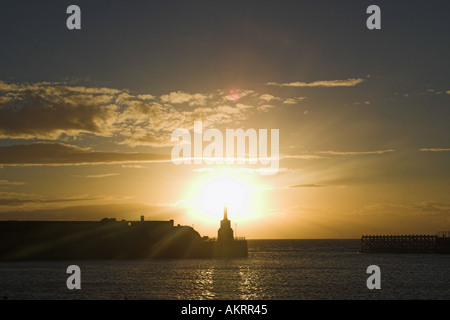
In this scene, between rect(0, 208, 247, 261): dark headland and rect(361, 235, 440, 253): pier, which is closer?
rect(0, 208, 247, 261): dark headland

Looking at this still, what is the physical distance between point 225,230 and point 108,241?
121ft

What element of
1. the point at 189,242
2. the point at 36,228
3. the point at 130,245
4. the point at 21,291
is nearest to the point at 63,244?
the point at 36,228

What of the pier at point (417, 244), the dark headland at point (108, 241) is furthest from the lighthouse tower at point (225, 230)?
the pier at point (417, 244)

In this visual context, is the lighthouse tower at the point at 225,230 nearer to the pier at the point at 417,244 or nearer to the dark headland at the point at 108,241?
the dark headland at the point at 108,241

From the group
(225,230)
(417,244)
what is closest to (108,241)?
(225,230)

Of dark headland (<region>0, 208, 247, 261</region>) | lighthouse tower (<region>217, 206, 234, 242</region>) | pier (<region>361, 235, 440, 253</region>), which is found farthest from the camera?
pier (<region>361, 235, 440, 253</region>)

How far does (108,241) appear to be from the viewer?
6122 inches

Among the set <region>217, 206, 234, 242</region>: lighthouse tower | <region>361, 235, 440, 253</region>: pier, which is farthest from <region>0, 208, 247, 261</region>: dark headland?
<region>361, 235, 440, 253</region>: pier

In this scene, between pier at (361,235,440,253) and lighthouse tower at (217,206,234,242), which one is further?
pier at (361,235,440,253)

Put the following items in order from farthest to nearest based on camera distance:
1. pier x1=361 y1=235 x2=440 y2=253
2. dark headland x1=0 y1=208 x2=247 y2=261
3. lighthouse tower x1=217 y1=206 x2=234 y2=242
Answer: pier x1=361 y1=235 x2=440 y2=253
lighthouse tower x1=217 y1=206 x2=234 y2=242
dark headland x1=0 y1=208 x2=247 y2=261

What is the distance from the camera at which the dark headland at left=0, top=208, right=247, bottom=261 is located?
5861 inches

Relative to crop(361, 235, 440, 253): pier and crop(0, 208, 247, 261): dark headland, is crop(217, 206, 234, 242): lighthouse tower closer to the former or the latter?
crop(0, 208, 247, 261): dark headland
